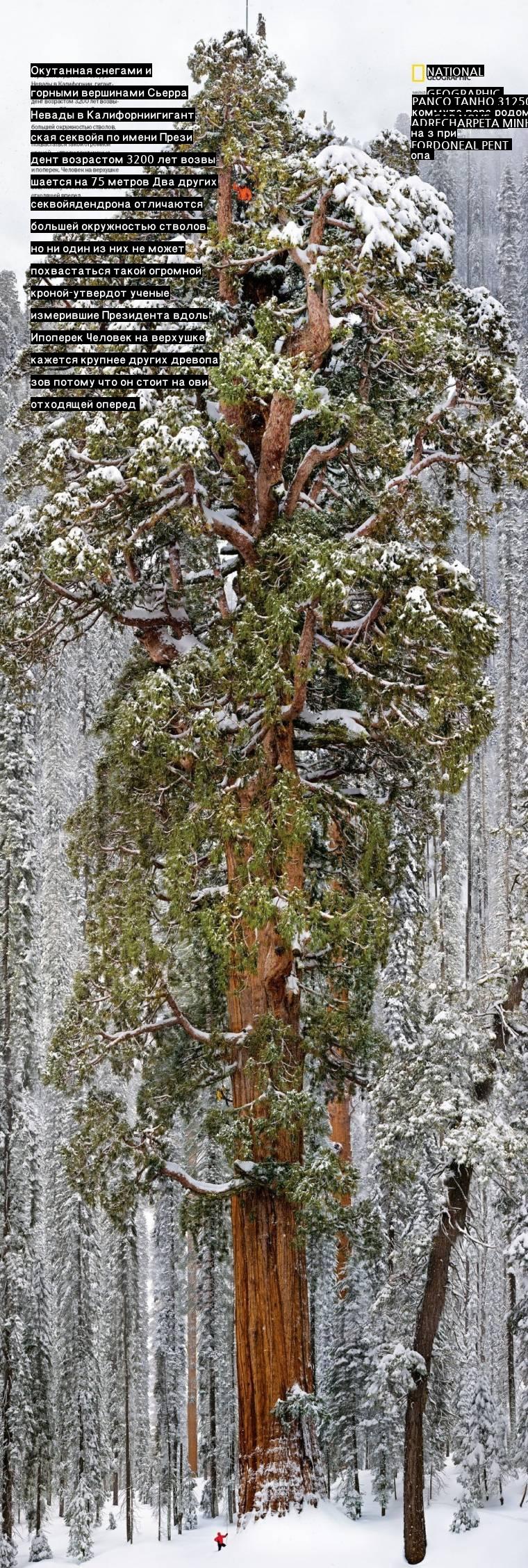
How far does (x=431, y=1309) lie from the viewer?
12.2 m

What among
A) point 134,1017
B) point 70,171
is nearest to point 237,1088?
point 134,1017

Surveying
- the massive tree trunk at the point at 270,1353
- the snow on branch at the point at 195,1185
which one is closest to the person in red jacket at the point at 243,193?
the snow on branch at the point at 195,1185

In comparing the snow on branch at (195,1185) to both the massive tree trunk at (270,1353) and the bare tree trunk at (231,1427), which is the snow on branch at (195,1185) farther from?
the bare tree trunk at (231,1427)

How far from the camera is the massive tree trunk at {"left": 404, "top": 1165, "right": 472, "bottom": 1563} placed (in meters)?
11.9

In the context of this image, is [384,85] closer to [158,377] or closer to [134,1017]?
[158,377]

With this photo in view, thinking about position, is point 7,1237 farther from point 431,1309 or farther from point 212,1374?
point 431,1309

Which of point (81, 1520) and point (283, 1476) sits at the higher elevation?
point (283, 1476)

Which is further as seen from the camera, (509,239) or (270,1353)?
(509,239)

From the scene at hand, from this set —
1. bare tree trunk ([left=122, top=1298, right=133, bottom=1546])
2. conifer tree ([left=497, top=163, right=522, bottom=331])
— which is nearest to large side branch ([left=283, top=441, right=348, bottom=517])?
bare tree trunk ([left=122, top=1298, right=133, bottom=1546])

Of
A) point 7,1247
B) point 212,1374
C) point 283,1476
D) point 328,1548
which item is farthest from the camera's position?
point 212,1374

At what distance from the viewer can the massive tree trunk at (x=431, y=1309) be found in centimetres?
1192

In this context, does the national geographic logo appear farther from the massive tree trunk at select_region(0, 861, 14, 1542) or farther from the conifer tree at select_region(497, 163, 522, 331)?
the conifer tree at select_region(497, 163, 522, 331)

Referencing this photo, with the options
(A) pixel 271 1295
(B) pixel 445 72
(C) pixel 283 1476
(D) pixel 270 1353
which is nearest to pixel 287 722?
(A) pixel 271 1295

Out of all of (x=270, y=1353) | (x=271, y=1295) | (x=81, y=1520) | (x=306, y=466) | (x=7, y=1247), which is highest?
(x=306, y=466)
